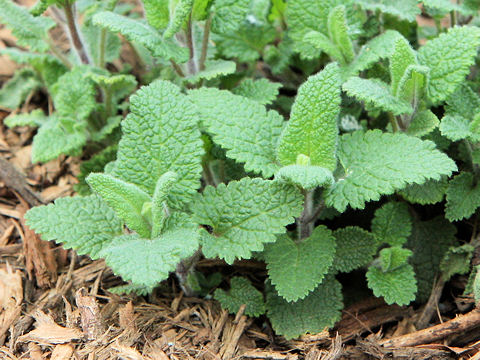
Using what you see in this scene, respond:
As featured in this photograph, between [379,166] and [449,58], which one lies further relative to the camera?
[449,58]

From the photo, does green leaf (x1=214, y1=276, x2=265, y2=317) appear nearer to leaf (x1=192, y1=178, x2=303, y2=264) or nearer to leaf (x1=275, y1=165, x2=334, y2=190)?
leaf (x1=192, y1=178, x2=303, y2=264)

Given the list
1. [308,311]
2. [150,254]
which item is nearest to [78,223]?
[150,254]

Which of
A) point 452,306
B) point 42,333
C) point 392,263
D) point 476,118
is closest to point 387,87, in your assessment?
point 476,118

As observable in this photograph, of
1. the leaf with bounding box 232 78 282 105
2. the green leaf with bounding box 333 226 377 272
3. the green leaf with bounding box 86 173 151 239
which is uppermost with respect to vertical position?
the leaf with bounding box 232 78 282 105

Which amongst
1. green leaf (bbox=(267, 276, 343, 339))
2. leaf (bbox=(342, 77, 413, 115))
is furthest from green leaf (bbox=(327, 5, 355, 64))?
green leaf (bbox=(267, 276, 343, 339))

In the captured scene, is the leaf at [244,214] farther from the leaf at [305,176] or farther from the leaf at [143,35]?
the leaf at [143,35]

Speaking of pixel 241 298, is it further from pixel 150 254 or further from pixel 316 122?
pixel 316 122

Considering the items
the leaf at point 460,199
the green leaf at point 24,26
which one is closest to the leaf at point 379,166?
the leaf at point 460,199
